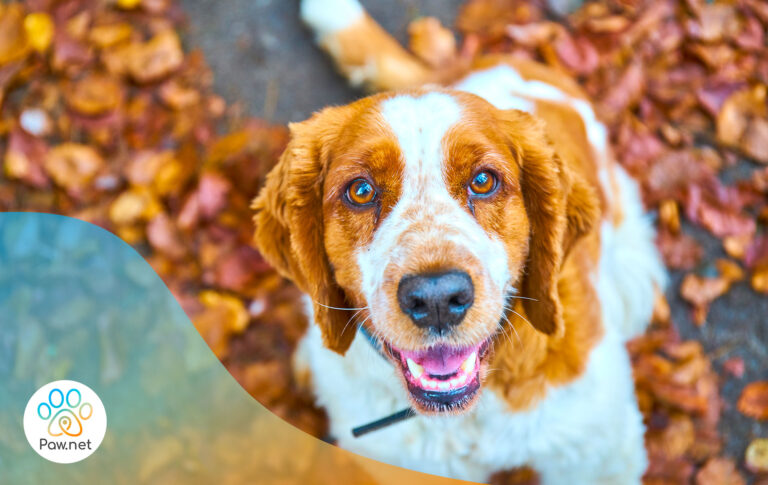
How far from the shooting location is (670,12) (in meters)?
3.94

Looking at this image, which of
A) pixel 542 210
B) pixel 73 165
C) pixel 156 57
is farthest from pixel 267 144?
pixel 542 210

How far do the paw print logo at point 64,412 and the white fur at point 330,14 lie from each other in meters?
2.44

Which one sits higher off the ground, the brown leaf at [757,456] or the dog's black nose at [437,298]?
the dog's black nose at [437,298]

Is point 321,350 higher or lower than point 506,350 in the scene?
lower

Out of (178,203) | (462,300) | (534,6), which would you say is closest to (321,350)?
(462,300)

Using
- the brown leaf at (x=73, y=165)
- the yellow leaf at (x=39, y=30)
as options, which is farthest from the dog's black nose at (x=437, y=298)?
the yellow leaf at (x=39, y=30)

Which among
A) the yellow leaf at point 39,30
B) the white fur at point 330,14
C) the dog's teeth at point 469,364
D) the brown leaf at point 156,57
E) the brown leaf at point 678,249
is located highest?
the white fur at point 330,14

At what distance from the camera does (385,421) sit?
2416 mm

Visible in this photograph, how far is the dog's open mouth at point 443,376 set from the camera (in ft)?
6.77

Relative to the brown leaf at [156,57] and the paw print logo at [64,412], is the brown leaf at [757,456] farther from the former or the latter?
the brown leaf at [156,57]

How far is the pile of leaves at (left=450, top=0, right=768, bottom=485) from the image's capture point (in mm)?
3045

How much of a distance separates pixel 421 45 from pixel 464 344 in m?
2.57

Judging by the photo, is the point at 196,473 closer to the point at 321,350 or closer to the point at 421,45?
the point at 321,350

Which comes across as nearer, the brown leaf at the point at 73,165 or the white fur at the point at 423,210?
the white fur at the point at 423,210
